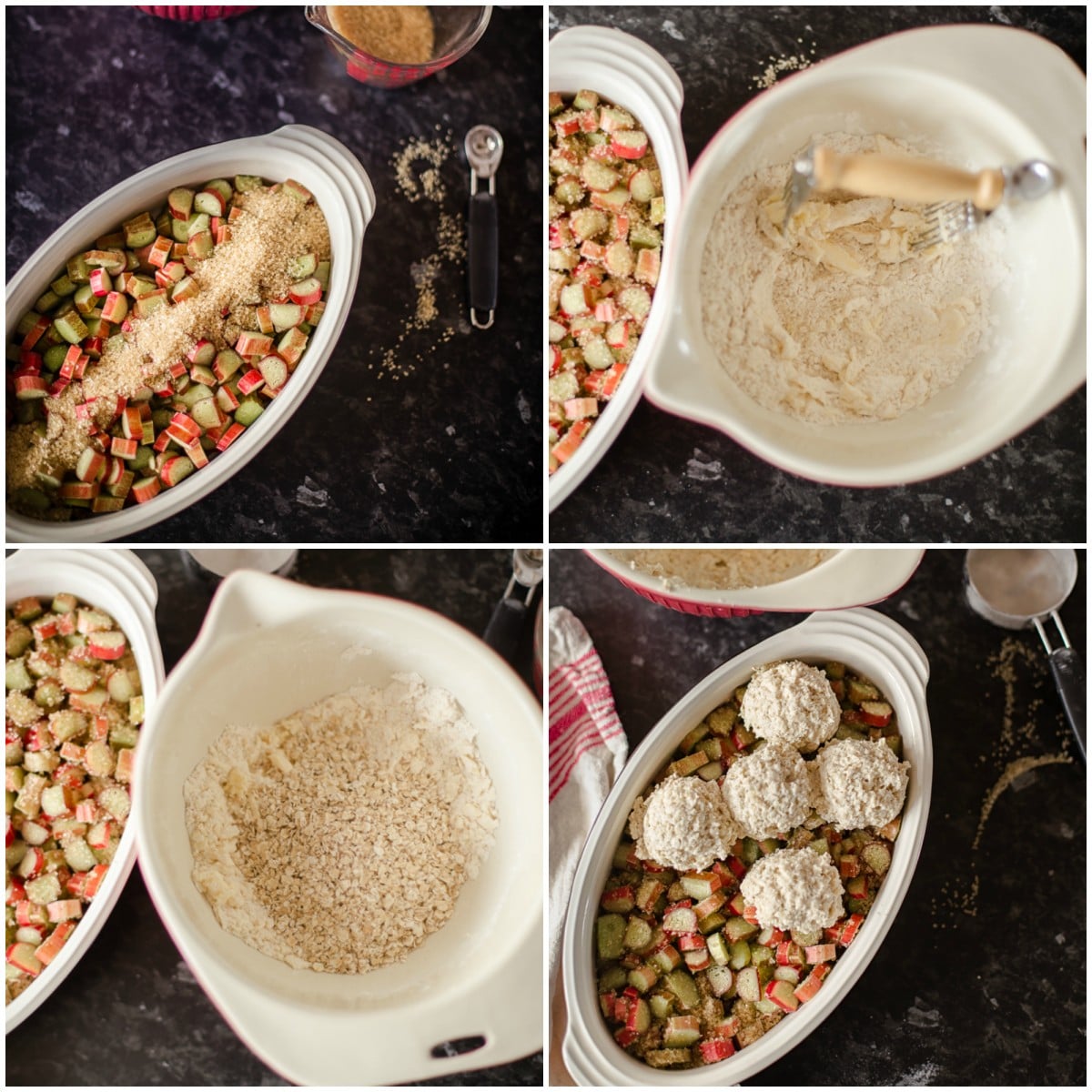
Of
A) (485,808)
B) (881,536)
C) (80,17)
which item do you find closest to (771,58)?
(881,536)

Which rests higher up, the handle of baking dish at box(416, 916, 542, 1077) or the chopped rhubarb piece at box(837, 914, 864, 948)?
the chopped rhubarb piece at box(837, 914, 864, 948)

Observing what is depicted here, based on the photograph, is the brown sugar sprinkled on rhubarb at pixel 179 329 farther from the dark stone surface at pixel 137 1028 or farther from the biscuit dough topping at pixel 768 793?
the biscuit dough topping at pixel 768 793

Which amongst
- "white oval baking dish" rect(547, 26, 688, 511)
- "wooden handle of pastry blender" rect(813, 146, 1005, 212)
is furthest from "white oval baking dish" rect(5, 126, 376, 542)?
"wooden handle of pastry blender" rect(813, 146, 1005, 212)

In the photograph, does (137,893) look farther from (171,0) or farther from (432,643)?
(171,0)

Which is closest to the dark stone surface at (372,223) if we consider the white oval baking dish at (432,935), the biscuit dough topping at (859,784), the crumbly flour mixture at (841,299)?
the white oval baking dish at (432,935)

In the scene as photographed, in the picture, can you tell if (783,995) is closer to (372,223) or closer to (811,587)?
(811,587)

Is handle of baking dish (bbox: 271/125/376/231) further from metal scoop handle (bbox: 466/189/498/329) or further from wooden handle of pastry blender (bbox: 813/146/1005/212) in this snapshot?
wooden handle of pastry blender (bbox: 813/146/1005/212)

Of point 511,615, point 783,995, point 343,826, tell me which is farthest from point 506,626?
point 783,995
